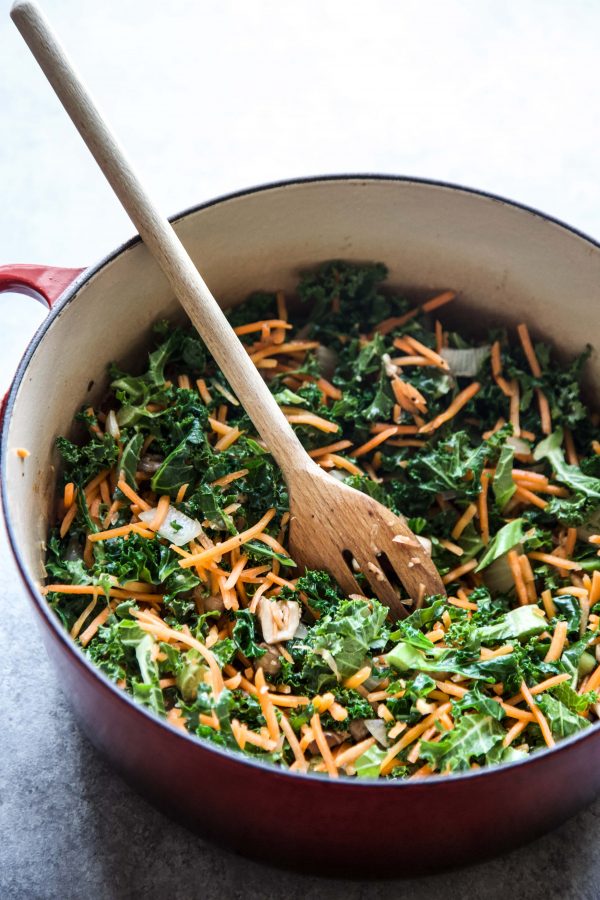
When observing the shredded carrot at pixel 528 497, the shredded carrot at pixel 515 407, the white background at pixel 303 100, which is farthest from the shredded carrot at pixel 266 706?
the white background at pixel 303 100

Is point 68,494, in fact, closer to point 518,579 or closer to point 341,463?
point 341,463

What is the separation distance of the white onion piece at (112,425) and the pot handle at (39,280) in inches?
15.6

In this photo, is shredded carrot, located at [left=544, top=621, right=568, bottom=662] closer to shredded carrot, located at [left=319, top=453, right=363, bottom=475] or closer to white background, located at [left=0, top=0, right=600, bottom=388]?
shredded carrot, located at [left=319, top=453, right=363, bottom=475]

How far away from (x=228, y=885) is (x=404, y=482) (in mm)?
1242

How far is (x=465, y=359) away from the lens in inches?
123

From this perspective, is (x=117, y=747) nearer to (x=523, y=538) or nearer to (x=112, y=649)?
(x=112, y=649)

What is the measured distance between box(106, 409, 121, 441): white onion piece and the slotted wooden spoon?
1.21ft

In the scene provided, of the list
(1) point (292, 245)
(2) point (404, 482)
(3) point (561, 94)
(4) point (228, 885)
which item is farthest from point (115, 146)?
(3) point (561, 94)

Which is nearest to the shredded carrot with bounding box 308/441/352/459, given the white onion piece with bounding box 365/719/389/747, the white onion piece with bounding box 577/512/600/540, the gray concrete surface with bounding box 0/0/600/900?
the white onion piece with bounding box 577/512/600/540

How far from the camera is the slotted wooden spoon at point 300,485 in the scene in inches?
101

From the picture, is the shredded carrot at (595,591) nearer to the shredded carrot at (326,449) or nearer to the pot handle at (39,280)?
the shredded carrot at (326,449)

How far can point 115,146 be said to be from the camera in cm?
254

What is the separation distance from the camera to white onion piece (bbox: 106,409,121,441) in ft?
8.95

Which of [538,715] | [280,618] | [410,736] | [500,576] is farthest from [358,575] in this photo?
[538,715]
